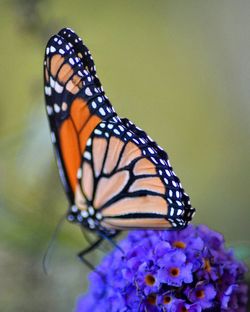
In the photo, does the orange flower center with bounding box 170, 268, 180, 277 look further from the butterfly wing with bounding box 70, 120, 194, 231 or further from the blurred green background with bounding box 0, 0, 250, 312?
the blurred green background with bounding box 0, 0, 250, 312

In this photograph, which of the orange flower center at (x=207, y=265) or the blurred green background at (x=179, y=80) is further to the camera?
the blurred green background at (x=179, y=80)

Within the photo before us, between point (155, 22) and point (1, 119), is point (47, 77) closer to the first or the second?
point (1, 119)

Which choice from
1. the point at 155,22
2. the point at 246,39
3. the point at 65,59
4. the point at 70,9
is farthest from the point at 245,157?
the point at 65,59

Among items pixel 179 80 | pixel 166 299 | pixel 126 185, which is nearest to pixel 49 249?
pixel 126 185

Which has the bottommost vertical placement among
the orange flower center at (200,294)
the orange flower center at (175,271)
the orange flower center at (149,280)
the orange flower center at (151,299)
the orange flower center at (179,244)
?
the orange flower center at (151,299)

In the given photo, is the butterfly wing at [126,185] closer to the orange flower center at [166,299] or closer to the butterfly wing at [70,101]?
the butterfly wing at [70,101]

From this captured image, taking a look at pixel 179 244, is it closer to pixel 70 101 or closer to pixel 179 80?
pixel 70 101

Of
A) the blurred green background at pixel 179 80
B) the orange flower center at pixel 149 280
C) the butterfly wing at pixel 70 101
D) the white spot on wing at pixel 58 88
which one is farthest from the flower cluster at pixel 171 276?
the blurred green background at pixel 179 80
